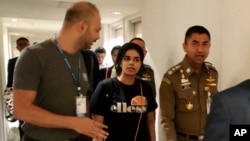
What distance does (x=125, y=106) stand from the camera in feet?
5.90

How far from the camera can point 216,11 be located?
1.89 meters

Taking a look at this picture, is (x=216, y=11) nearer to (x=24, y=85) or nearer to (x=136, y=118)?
(x=136, y=118)

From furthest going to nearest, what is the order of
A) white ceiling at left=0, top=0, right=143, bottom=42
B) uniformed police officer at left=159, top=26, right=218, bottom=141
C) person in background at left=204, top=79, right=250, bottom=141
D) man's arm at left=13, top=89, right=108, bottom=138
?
white ceiling at left=0, top=0, right=143, bottom=42, uniformed police officer at left=159, top=26, right=218, bottom=141, man's arm at left=13, top=89, right=108, bottom=138, person in background at left=204, top=79, right=250, bottom=141

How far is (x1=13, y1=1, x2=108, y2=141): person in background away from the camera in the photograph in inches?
43.3

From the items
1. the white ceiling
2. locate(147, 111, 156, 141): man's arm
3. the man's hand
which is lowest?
locate(147, 111, 156, 141): man's arm

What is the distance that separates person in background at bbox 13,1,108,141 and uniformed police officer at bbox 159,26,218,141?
68 centimetres

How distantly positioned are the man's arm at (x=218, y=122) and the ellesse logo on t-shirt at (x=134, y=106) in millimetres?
1051

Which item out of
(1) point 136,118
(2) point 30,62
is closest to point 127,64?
(1) point 136,118

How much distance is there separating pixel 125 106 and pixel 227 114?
3.66 feet

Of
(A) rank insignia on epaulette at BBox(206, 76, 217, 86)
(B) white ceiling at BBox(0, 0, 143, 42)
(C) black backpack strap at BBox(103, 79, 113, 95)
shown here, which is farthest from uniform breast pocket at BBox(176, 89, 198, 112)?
(B) white ceiling at BBox(0, 0, 143, 42)

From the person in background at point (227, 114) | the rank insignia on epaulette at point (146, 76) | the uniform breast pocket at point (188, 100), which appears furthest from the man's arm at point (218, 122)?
the rank insignia on epaulette at point (146, 76)

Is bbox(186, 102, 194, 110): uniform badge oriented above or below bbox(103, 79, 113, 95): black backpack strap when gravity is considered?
below

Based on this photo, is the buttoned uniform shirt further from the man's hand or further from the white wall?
the man's hand

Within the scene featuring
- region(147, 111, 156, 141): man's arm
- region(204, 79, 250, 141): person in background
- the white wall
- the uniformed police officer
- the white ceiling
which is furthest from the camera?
the white ceiling
